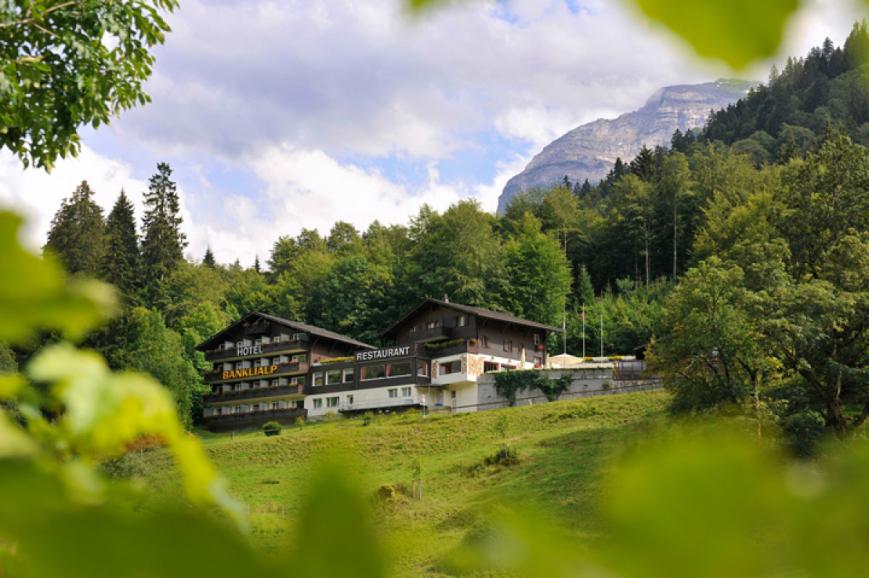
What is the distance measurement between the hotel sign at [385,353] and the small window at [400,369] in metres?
0.58

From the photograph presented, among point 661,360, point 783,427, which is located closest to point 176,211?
point 661,360

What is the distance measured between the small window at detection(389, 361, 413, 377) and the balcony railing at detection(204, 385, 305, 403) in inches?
217

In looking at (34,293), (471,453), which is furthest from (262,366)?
(34,293)

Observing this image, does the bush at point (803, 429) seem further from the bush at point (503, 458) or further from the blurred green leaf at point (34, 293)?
the blurred green leaf at point (34, 293)

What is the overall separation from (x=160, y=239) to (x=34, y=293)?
57.1m

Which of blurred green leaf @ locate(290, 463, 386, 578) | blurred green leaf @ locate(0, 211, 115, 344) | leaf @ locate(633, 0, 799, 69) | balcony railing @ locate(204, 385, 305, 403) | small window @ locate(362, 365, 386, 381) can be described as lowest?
balcony railing @ locate(204, 385, 305, 403)

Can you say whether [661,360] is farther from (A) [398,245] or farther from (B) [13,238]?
(A) [398,245]

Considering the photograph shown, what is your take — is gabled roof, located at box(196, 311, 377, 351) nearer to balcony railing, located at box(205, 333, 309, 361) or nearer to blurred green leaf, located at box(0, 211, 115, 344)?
balcony railing, located at box(205, 333, 309, 361)

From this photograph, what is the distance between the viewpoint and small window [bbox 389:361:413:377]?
37562 mm

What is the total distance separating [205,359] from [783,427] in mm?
33025

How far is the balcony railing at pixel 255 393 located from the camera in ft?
134

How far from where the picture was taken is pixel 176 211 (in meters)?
57.4

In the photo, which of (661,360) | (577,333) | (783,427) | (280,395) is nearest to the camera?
(783,427)

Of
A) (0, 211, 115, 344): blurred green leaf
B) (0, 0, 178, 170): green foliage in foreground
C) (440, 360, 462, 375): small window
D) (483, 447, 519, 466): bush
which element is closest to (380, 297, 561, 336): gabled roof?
(440, 360, 462, 375): small window
